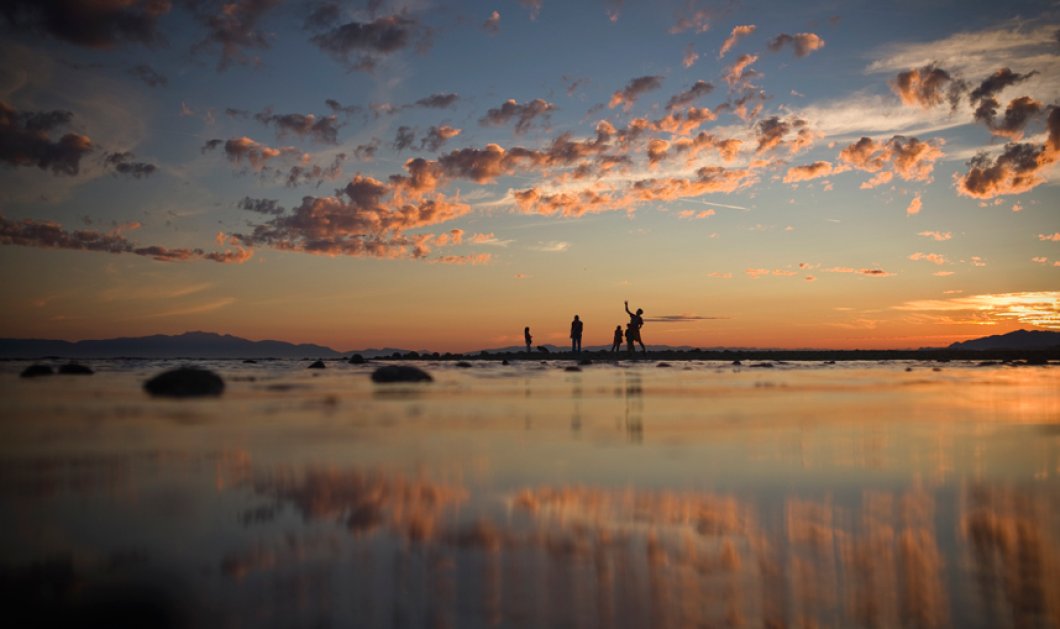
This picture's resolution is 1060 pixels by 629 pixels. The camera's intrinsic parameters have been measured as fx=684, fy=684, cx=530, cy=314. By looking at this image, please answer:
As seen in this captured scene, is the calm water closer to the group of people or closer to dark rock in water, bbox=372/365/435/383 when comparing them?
dark rock in water, bbox=372/365/435/383

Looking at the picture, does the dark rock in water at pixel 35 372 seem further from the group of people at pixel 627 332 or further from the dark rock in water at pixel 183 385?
the group of people at pixel 627 332

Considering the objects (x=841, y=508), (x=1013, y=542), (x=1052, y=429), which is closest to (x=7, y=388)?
(x=841, y=508)

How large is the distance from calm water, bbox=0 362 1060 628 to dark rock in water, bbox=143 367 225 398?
20.1 feet

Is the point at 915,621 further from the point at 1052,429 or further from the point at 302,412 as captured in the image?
the point at 302,412

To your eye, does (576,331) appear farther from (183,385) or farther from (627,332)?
(183,385)

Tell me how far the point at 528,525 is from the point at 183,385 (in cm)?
1515

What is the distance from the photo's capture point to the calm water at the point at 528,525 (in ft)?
12.4

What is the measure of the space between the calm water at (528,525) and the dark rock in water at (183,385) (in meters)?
6.11

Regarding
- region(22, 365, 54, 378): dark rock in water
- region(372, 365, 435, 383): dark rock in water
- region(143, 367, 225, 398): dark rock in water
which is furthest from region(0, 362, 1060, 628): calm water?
region(22, 365, 54, 378): dark rock in water

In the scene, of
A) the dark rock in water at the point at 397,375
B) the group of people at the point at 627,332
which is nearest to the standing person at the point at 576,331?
the group of people at the point at 627,332

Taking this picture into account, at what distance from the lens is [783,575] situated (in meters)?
4.26

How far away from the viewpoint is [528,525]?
5.38 metres

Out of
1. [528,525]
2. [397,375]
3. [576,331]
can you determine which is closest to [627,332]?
[576,331]

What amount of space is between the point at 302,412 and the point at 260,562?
31.2 ft
